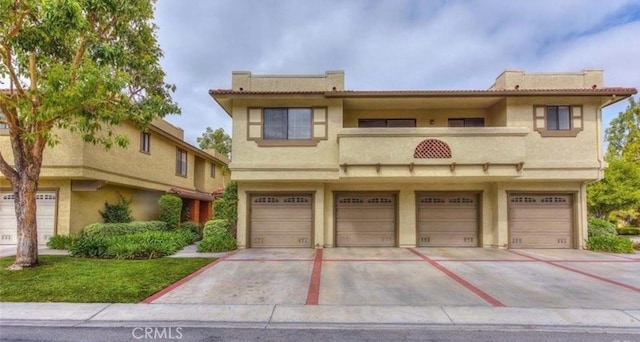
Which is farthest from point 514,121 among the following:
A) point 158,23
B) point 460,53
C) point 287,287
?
point 158,23

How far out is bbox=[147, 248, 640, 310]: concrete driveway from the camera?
23.6 feet

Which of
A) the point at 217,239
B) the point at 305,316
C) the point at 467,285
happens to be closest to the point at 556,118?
the point at 467,285

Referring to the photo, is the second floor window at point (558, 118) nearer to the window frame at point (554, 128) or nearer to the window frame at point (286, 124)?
the window frame at point (554, 128)

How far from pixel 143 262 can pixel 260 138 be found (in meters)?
5.82

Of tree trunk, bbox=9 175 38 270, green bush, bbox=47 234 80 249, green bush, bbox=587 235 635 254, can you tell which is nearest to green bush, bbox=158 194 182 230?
green bush, bbox=47 234 80 249

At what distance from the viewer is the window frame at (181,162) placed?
913 inches

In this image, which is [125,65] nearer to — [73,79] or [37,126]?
[73,79]

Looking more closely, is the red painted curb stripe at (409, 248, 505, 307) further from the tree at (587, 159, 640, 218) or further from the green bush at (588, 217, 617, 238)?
the tree at (587, 159, 640, 218)

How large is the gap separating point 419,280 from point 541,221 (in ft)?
27.8

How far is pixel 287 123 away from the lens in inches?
549

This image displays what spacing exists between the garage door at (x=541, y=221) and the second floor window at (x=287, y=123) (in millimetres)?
8651

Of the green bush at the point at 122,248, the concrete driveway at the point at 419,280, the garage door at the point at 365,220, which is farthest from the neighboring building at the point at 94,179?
the garage door at the point at 365,220

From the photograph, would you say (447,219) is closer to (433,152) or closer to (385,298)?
(433,152)

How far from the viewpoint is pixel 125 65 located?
411 inches
